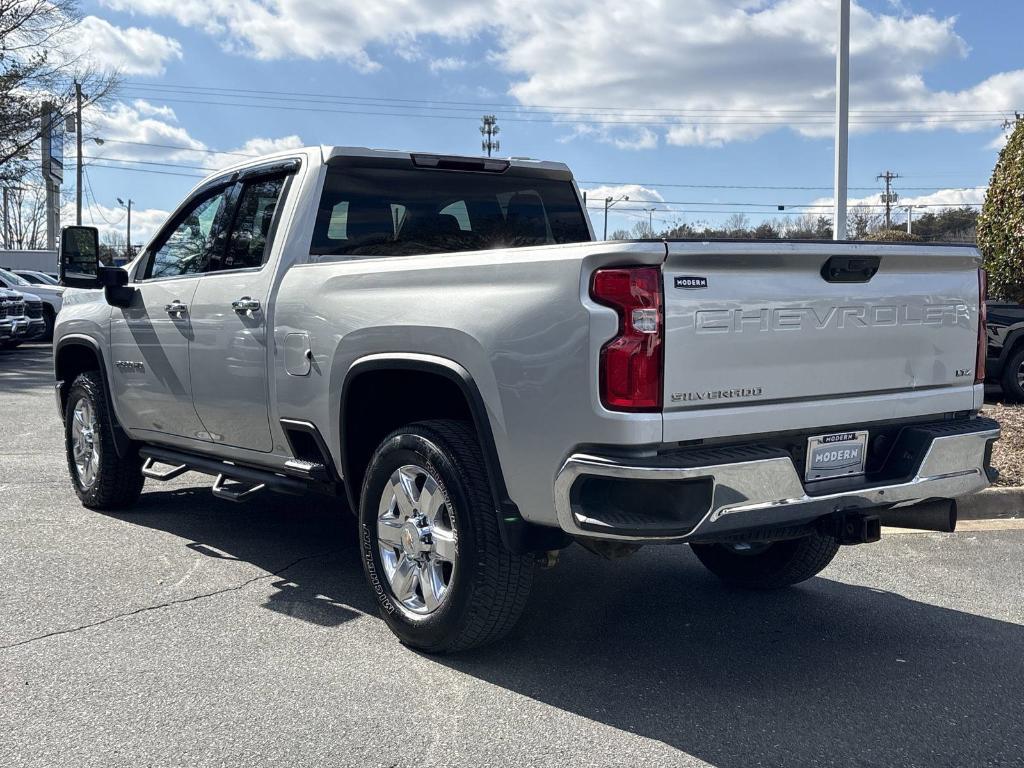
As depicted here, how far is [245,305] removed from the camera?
4.98 metres

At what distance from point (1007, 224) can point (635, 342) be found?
6.99 meters

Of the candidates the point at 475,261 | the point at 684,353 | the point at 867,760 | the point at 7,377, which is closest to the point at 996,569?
the point at 867,760

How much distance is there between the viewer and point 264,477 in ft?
16.7

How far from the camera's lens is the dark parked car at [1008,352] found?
1166cm

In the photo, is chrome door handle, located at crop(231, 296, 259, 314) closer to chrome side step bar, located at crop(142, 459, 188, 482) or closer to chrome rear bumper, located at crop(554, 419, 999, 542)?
chrome side step bar, located at crop(142, 459, 188, 482)

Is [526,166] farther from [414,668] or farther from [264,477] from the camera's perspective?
[414,668]

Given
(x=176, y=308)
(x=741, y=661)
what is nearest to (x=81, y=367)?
(x=176, y=308)

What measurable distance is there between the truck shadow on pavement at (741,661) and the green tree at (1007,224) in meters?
4.38

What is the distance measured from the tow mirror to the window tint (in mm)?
1950

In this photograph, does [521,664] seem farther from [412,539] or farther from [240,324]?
[240,324]

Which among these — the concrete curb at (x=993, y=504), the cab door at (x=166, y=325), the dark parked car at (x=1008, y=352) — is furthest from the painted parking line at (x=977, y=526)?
the dark parked car at (x=1008, y=352)

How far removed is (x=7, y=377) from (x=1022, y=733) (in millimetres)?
15964

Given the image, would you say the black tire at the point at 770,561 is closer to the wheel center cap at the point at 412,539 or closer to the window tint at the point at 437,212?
the wheel center cap at the point at 412,539

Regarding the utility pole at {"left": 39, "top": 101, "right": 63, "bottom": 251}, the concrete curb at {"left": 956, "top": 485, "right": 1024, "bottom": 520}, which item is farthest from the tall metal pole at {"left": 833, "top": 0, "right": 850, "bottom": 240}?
the utility pole at {"left": 39, "top": 101, "right": 63, "bottom": 251}
